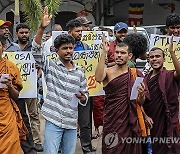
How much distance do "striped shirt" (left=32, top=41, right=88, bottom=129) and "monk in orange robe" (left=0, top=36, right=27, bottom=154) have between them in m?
0.29

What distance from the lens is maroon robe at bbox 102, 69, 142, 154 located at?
4.56 meters

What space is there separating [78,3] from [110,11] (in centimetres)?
157

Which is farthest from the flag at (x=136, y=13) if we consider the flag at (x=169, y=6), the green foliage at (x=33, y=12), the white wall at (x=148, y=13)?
the green foliage at (x=33, y=12)

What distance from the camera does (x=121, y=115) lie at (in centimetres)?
459

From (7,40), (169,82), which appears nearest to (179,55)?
(169,82)

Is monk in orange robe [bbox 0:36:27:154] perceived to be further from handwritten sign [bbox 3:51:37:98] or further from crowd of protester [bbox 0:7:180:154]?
handwritten sign [bbox 3:51:37:98]

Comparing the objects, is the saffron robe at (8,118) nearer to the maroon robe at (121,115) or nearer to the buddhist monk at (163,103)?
the maroon robe at (121,115)

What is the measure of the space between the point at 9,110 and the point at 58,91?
1.67 ft

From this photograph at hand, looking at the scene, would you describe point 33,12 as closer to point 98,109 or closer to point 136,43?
point 98,109

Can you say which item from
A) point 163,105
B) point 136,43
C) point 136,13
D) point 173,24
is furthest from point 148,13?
point 163,105

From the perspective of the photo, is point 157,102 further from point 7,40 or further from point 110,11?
point 110,11

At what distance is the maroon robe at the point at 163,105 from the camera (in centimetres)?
487

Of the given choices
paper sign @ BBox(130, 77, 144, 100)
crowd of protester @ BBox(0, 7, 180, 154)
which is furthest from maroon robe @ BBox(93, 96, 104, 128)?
paper sign @ BBox(130, 77, 144, 100)

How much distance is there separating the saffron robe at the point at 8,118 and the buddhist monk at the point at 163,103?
1310mm
